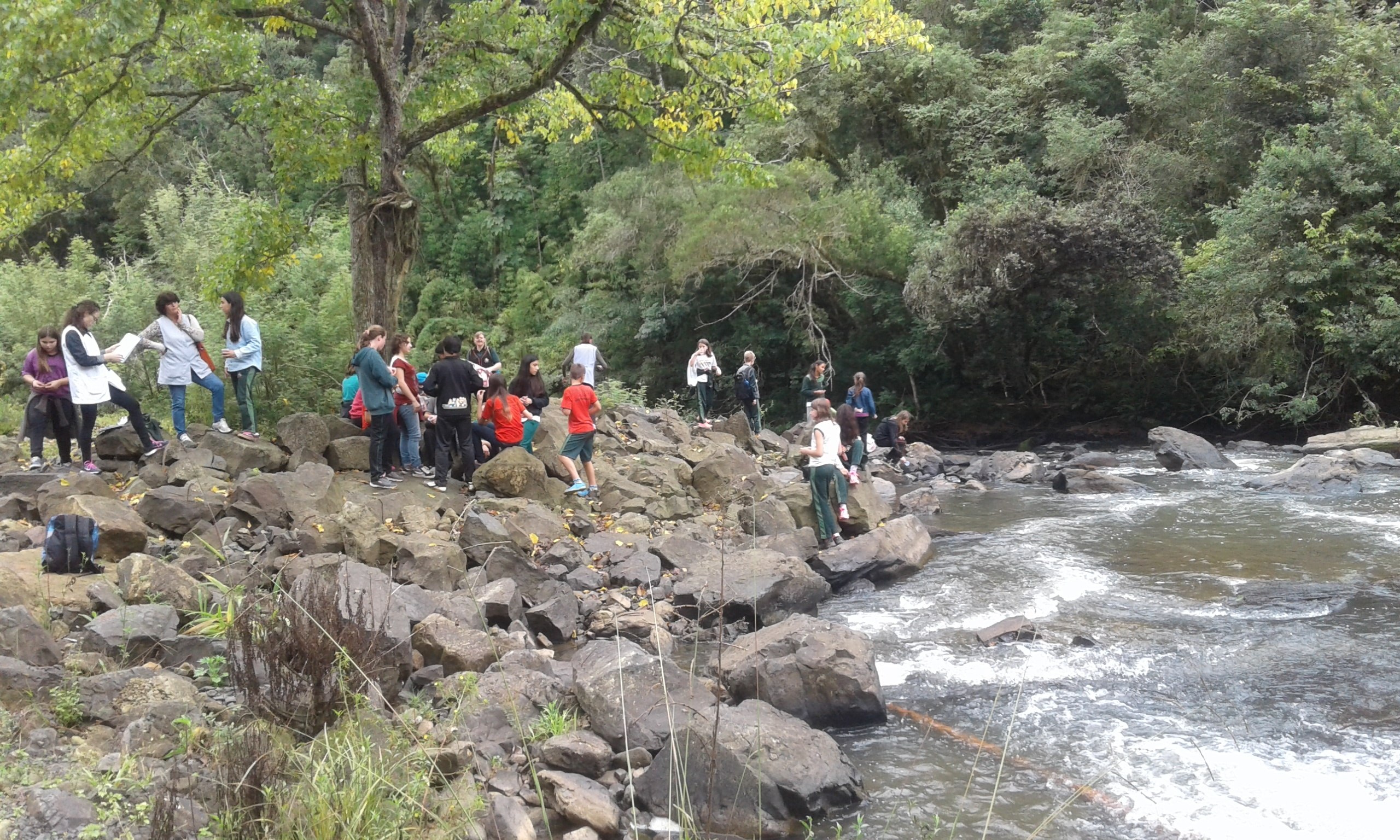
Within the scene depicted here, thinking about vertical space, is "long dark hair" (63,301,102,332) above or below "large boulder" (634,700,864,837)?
above

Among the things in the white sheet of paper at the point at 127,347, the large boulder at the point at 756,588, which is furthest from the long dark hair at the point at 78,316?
the large boulder at the point at 756,588

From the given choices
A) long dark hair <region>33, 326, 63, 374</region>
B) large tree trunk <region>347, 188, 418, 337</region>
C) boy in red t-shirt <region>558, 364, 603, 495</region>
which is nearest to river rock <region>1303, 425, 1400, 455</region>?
boy in red t-shirt <region>558, 364, 603, 495</region>

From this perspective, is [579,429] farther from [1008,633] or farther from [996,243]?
[996,243]

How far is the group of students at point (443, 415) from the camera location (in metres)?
11.0

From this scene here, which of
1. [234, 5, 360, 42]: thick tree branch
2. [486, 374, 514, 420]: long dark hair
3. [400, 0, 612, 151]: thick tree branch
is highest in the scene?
[234, 5, 360, 42]: thick tree branch

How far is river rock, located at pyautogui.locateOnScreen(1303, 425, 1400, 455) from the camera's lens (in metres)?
19.2

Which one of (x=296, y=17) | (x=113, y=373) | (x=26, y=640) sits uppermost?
(x=296, y=17)

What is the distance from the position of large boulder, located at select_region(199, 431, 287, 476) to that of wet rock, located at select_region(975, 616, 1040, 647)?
23.5ft

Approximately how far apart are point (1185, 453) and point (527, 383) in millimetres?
12509

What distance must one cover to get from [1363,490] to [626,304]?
17677 millimetres

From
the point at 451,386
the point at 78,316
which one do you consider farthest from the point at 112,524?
the point at 451,386

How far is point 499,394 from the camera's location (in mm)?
12453

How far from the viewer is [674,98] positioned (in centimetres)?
1344

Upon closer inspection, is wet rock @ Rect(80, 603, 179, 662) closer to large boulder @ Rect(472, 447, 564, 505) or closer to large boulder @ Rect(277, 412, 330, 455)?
large boulder @ Rect(277, 412, 330, 455)
